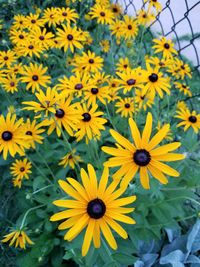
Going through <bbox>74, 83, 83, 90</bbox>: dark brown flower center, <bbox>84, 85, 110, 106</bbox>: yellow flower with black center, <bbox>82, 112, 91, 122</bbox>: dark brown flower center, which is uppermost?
<bbox>74, 83, 83, 90</bbox>: dark brown flower center

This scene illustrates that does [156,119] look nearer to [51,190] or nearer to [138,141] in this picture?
[51,190]

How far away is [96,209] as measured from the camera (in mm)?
862

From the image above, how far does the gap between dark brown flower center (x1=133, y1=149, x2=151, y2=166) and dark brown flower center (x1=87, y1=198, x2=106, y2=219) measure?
13cm

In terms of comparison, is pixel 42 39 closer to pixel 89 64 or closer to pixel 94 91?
pixel 89 64

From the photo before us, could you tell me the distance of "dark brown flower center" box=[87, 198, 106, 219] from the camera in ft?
2.83

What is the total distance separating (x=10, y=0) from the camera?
2.36 meters

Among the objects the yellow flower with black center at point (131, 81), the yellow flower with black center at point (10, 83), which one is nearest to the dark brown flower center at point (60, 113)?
the yellow flower with black center at point (131, 81)

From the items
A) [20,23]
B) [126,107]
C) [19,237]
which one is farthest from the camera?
[20,23]

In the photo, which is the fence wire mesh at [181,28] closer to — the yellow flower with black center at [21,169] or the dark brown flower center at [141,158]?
the yellow flower with black center at [21,169]

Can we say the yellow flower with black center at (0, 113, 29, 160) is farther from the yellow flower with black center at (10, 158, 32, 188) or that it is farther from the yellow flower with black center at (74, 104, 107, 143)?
the yellow flower with black center at (10, 158, 32, 188)

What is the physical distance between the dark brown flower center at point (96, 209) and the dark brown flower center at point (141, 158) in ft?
0.43

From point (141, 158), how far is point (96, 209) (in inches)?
6.2

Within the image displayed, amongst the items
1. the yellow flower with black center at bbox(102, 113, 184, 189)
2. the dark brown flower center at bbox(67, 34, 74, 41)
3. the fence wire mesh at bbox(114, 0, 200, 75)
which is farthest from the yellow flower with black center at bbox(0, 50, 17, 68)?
the fence wire mesh at bbox(114, 0, 200, 75)

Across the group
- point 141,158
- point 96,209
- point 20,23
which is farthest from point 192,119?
point 20,23
